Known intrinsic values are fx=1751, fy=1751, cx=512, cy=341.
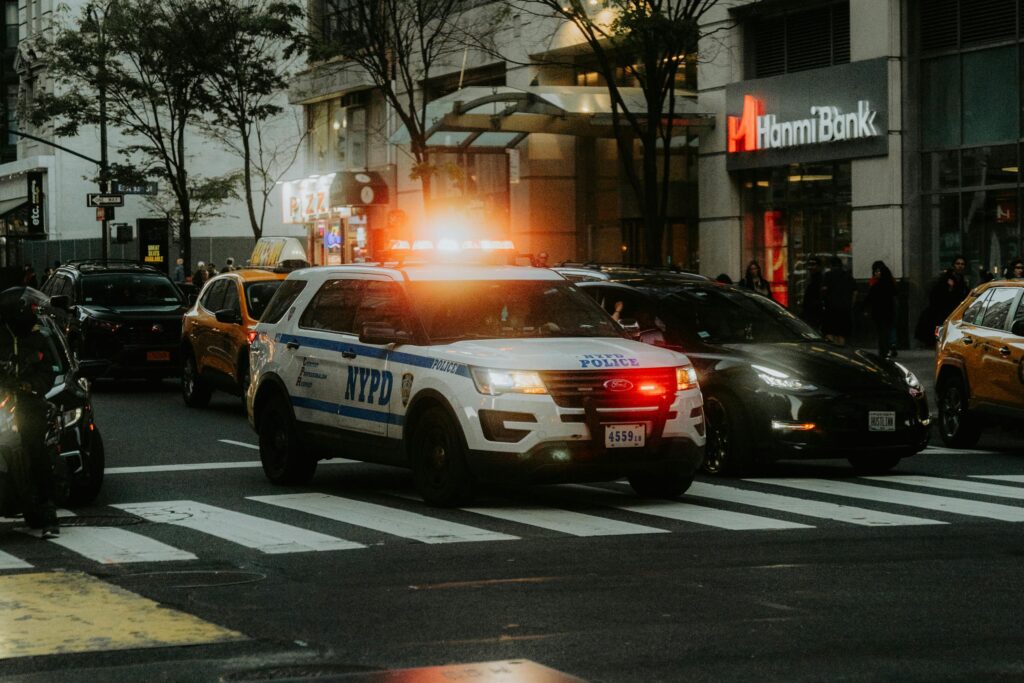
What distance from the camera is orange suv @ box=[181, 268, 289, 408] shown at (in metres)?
21.7

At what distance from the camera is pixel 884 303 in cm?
2647

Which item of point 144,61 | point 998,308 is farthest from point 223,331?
point 144,61

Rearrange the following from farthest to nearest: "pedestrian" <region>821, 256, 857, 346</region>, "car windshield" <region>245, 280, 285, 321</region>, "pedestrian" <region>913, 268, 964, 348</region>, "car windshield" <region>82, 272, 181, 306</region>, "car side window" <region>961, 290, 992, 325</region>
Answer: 1. "car windshield" <region>82, 272, 181, 306</region>
2. "pedestrian" <region>821, 256, 857, 346</region>
3. "pedestrian" <region>913, 268, 964, 348</region>
4. "car windshield" <region>245, 280, 285, 321</region>
5. "car side window" <region>961, 290, 992, 325</region>

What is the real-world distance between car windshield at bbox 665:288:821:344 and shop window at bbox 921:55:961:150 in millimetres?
13003

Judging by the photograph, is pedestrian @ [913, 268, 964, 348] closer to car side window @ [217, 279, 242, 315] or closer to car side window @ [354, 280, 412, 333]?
car side window @ [217, 279, 242, 315]

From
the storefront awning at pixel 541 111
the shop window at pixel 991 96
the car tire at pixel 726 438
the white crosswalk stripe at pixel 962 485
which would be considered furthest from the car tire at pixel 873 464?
the storefront awning at pixel 541 111

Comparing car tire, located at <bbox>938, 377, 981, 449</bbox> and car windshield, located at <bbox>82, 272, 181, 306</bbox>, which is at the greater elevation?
car windshield, located at <bbox>82, 272, 181, 306</bbox>

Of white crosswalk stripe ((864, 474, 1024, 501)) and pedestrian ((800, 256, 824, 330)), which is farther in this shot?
pedestrian ((800, 256, 824, 330))

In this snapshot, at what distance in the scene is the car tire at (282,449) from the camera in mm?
13977

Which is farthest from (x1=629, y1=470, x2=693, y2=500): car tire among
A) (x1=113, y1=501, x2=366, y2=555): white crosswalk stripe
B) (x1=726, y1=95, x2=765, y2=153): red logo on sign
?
(x1=726, y1=95, x2=765, y2=153): red logo on sign

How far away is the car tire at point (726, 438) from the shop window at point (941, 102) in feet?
47.8

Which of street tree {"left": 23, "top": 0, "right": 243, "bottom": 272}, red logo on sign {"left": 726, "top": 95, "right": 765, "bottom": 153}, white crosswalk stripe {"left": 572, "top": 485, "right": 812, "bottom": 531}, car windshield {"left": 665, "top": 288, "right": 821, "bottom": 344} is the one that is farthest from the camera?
street tree {"left": 23, "top": 0, "right": 243, "bottom": 272}

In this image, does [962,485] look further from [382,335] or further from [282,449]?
[282,449]

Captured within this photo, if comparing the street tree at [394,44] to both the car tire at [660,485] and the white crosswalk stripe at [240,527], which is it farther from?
the white crosswalk stripe at [240,527]
